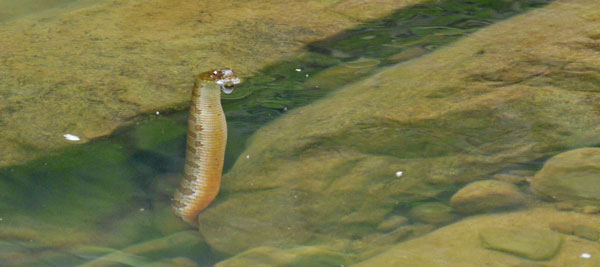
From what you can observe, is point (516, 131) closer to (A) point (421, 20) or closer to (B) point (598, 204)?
(B) point (598, 204)

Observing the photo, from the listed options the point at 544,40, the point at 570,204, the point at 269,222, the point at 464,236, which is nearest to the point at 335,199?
the point at 269,222

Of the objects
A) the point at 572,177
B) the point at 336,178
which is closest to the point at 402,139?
the point at 336,178

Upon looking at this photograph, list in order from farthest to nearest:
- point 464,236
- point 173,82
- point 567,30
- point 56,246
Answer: point 567,30 → point 173,82 → point 56,246 → point 464,236

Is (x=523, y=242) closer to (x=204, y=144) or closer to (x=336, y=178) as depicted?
(x=336, y=178)

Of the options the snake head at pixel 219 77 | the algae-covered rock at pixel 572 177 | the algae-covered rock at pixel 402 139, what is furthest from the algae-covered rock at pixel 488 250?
the snake head at pixel 219 77

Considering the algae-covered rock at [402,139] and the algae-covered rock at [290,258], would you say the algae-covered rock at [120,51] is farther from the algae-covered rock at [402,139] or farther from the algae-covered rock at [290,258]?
the algae-covered rock at [290,258]

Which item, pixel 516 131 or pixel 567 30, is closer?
pixel 516 131

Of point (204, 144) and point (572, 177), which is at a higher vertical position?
point (572, 177)
